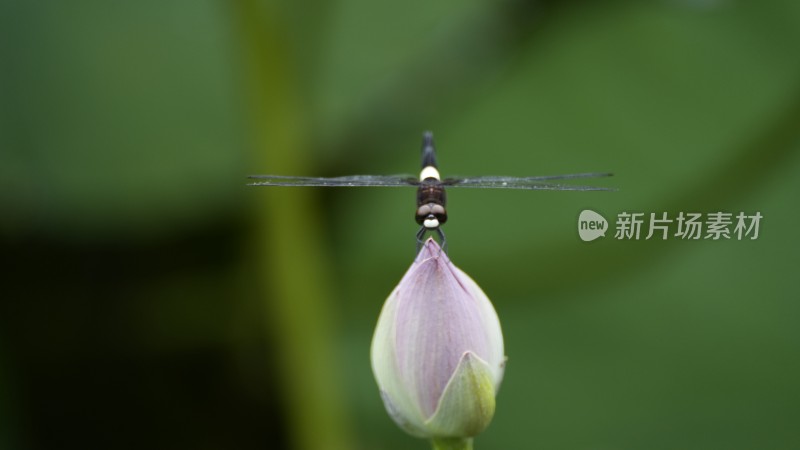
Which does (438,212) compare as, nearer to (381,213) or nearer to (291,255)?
(291,255)

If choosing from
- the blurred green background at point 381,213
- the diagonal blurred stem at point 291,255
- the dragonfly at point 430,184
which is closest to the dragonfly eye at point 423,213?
the dragonfly at point 430,184

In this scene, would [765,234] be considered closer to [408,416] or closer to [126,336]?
[408,416]

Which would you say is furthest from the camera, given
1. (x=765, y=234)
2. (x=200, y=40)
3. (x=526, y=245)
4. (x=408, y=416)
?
(x=200, y=40)

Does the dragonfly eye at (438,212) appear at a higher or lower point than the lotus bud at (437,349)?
higher

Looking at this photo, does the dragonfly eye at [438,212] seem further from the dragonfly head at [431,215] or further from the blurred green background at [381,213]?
the blurred green background at [381,213]

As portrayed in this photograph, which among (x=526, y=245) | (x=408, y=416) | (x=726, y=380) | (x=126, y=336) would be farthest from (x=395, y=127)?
(x=408, y=416)

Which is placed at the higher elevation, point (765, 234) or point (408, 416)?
point (765, 234)
